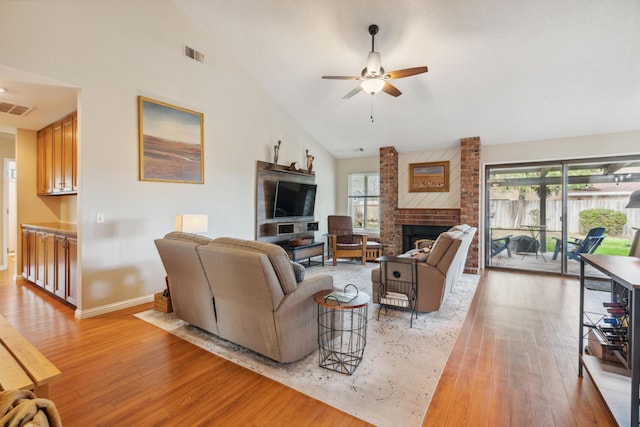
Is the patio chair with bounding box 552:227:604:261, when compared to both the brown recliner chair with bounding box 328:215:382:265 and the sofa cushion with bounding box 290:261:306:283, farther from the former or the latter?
the sofa cushion with bounding box 290:261:306:283

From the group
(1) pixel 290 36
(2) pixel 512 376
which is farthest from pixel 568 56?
(2) pixel 512 376

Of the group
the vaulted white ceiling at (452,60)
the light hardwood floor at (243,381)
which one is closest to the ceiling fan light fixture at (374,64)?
the vaulted white ceiling at (452,60)

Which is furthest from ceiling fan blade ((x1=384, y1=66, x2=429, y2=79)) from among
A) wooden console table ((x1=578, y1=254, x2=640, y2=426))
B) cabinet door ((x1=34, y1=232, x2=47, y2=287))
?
cabinet door ((x1=34, y1=232, x2=47, y2=287))

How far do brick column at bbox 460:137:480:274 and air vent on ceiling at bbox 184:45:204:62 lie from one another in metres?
5.02

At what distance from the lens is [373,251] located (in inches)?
257

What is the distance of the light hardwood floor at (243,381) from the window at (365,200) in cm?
437

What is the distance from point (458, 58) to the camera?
13.0ft

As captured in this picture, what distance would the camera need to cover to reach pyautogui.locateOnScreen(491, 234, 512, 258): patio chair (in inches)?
240

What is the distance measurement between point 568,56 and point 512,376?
12.6 ft

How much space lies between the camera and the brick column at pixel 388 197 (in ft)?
22.3

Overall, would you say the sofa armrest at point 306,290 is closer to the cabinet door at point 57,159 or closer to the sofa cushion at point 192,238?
the sofa cushion at point 192,238

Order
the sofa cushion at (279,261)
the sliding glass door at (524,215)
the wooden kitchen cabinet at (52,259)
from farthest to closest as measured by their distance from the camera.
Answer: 1. the sliding glass door at (524,215)
2. the wooden kitchen cabinet at (52,259)
3. the sofa cushion at (279,261)

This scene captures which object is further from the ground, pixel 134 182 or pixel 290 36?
pixel 290 36

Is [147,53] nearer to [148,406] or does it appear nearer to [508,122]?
[148,406]
